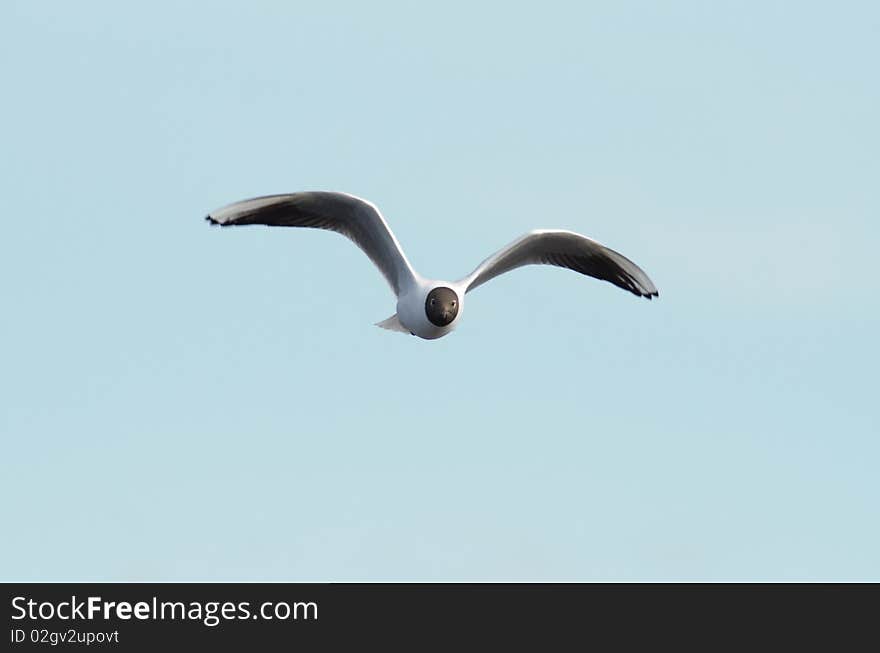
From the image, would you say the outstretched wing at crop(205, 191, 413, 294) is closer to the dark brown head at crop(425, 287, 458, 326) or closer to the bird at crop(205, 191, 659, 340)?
the bird at crop(205, 191, 659, 340)

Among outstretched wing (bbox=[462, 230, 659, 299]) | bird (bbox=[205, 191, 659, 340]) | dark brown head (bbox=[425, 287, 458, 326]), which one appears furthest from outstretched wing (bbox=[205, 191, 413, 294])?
outstretched wing (bbox=[462, 230, 659, 299])

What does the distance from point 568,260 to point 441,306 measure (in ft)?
12.7

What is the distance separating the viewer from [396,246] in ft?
88.2

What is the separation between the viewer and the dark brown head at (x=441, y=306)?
1019 inches

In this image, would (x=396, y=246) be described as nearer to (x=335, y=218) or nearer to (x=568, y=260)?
(x=335, y=218)

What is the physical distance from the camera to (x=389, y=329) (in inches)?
1080

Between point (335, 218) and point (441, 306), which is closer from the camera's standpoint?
point (441, 306)

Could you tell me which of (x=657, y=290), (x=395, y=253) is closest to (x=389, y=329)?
(x=395, y=253)

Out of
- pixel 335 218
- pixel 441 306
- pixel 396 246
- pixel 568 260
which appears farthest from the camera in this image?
pixel 568 260

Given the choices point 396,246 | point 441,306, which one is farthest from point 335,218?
point 441,306

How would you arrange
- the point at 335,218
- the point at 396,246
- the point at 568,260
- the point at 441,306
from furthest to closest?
the point at 568,260 < the point at 335,218 < the point at 396,246 < the point at 441,306
